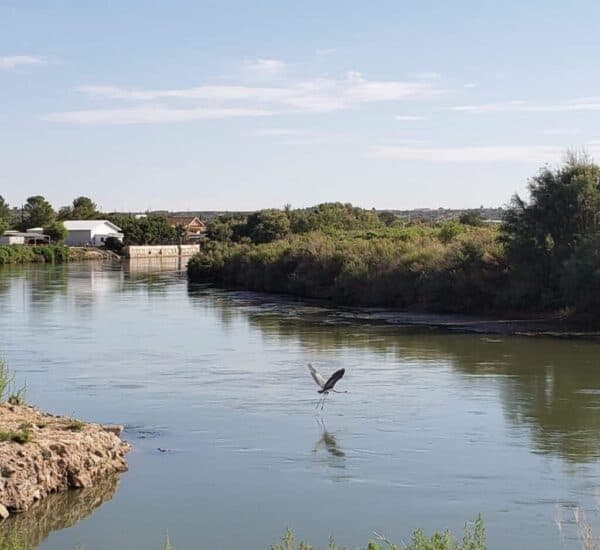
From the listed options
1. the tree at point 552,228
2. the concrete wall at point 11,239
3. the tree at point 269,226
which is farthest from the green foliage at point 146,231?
the tree at point 552,228

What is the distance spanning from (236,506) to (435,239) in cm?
3753

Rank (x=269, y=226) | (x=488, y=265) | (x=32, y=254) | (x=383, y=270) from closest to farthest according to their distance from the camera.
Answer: (x=488, y=265) < (x=383, y=270) < (x=269, y=226) < (x=32, y=254)

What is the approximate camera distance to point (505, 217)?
1545 inches

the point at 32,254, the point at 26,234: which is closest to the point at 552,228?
the point at 32,254

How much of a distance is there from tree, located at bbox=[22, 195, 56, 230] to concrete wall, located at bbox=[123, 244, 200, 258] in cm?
1649

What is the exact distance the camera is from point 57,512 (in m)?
13.3

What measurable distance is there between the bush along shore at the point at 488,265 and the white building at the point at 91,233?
54489 millimetres

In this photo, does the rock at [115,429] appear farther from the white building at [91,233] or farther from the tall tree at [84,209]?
the tall tree at [84,209]

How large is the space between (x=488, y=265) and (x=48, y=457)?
2803cm

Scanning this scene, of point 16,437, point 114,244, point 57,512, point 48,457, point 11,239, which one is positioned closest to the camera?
point 57,512

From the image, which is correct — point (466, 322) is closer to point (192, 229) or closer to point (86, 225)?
point (86, 225)

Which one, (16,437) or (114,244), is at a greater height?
(114,244)

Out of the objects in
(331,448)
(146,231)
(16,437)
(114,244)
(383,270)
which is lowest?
(331,448)

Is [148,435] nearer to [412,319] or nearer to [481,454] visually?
[481,454]
